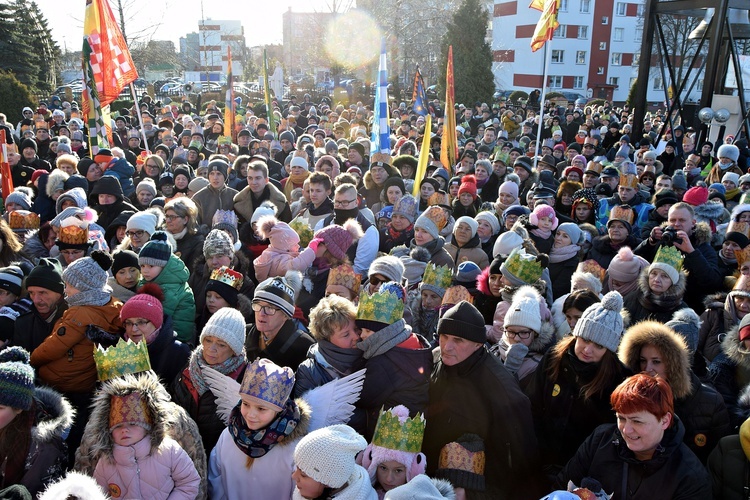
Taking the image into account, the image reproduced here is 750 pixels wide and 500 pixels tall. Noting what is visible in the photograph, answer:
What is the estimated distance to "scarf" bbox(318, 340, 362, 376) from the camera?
3346 millimetres

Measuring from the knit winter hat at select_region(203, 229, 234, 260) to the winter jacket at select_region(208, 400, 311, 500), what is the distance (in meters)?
2.30

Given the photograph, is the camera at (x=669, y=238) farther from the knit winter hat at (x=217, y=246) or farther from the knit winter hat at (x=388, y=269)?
the knit winter hat at (x=217, y=246)

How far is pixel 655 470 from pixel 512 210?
4.53 m

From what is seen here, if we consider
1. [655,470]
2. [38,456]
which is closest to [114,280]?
[38,456]

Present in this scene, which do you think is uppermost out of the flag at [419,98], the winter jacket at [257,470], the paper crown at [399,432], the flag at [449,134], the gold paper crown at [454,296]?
the flag at [419,98]

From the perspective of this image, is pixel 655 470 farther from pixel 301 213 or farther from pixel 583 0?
pixel 583 0

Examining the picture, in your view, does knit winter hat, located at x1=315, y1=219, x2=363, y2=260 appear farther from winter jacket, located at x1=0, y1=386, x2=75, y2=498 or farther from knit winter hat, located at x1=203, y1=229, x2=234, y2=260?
winter jacket, located at x1=0, y1=386, x2=75, y2=498

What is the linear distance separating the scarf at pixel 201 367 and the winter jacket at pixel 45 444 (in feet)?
2.08

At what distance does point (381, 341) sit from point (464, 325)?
1.51ft

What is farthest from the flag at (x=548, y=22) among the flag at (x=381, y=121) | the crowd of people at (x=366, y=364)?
the crowd of people at (x=366, y=364)

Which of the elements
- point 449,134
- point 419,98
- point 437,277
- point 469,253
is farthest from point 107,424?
point 419,98

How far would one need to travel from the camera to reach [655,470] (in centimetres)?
272

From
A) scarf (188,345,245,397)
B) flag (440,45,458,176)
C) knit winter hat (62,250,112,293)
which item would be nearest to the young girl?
scarf (188,345,245,397)

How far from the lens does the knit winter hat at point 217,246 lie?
16.7 feet
